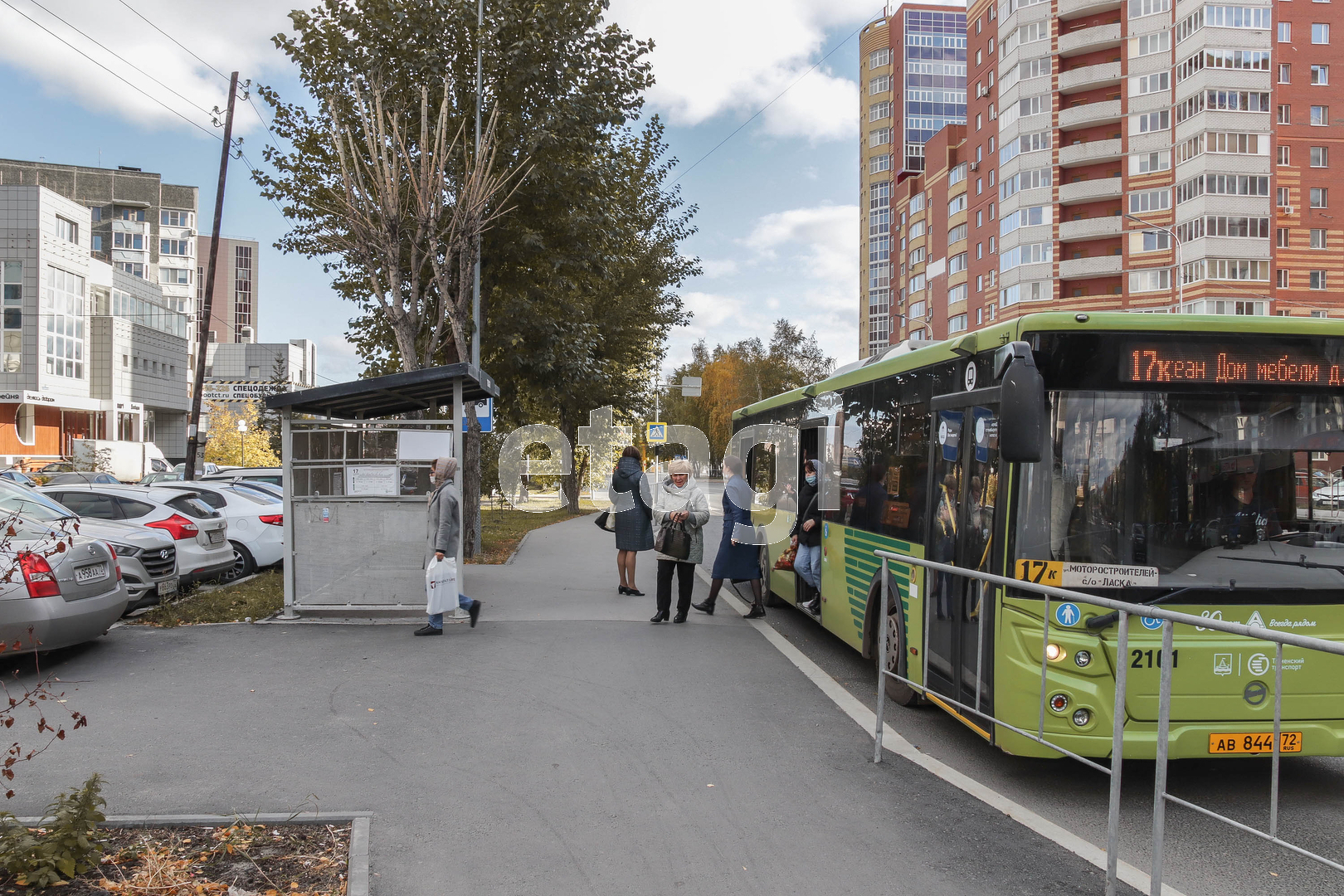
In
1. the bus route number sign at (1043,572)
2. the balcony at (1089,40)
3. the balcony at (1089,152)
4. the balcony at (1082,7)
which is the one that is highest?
the balcony at (1082,7)

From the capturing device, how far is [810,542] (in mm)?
10297

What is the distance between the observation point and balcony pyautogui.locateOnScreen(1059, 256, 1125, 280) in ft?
189

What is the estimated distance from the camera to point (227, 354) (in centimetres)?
12312

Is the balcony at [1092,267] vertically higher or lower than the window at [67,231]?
lower

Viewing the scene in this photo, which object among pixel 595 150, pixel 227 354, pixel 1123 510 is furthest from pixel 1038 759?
pixel 227 354

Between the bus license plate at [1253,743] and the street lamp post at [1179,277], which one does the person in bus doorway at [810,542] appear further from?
the street lamp post at [1179,277]

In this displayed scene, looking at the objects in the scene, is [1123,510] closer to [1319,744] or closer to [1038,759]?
[1319,744]

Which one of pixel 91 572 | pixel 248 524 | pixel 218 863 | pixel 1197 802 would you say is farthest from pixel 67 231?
pixel 1197 802

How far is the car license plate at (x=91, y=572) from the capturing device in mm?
8367

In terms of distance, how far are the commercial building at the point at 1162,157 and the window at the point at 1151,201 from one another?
0.08 m

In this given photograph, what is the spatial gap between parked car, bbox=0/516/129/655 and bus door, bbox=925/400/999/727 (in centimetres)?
603

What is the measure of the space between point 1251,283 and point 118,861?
58652 mm

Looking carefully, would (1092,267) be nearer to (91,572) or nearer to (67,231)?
(91,572)

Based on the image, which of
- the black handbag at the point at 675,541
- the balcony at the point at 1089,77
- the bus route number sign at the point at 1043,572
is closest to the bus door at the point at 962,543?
the bus route number sign at the point at 1043,572
